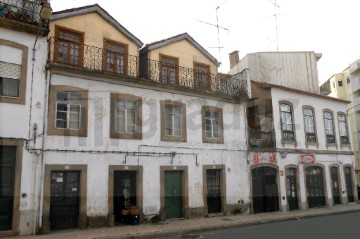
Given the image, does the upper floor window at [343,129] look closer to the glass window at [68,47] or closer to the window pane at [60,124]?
the glass window at [68,47]

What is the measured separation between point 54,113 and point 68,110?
1.87ft

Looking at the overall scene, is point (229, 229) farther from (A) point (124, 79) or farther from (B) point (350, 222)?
(A) point (124, 79)

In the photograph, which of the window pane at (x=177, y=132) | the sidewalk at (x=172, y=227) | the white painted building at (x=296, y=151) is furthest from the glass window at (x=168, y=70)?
the sidewalk at (x=172, y=227)

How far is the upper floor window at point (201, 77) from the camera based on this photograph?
17031 mm

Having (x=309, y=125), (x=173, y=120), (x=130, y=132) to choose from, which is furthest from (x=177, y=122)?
(x=309, y=125)

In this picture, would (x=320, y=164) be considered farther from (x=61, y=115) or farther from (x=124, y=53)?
(x=61, y=115)

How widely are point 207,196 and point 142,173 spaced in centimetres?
377

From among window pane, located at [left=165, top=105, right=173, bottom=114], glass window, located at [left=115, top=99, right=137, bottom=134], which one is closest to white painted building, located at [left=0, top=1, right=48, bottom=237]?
glass window, located at [left=115, top=99, right=137, bottom=134]

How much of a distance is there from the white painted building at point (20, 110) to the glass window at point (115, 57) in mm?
2754

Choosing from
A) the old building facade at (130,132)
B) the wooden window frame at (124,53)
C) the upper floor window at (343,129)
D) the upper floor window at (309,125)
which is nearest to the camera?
the old building facade at (130,132)

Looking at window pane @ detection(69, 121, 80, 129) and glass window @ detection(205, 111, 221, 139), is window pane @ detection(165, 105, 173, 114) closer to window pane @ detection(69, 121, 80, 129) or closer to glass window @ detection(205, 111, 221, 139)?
glass window @ detection(205, 111, 221, 139)

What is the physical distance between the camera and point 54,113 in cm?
1249

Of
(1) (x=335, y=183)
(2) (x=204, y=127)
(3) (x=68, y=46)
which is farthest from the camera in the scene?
(1) (x=335, y=183)

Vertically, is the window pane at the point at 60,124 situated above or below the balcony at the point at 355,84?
below
